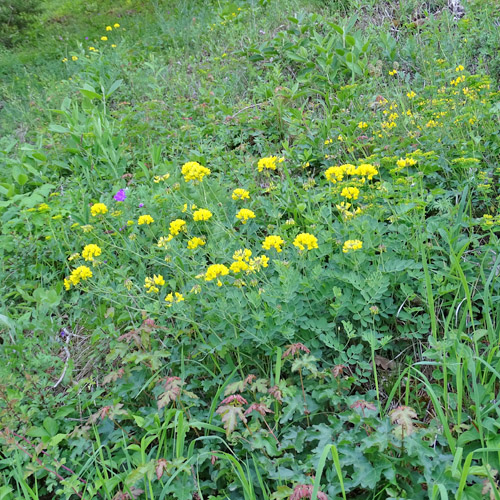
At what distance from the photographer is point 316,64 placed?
4.45 meters

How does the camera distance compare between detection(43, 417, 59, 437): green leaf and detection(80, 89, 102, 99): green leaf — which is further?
detection(80, 89, 102, 99): green leaf

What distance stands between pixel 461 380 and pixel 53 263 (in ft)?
8.81

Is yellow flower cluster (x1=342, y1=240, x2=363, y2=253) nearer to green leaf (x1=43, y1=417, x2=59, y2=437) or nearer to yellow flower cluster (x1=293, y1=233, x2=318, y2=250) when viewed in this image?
yellow flower cluster (x1=293, y1=233, x2=318, y2=250)

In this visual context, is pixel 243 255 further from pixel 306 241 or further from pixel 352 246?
pixel 352 246

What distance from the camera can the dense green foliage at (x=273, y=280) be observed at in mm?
1789

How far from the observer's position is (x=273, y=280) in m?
2.15

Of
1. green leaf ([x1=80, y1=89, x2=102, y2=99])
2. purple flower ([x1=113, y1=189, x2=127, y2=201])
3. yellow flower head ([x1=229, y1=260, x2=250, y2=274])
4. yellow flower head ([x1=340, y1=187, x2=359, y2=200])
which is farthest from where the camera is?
green leaf ([x1=80, y1=89, x2=102, y2=99])

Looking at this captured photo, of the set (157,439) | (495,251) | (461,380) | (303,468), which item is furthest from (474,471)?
(157,439)

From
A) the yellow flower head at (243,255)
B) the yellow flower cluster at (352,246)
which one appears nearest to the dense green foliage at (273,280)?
the yellow flower head at (243,255)

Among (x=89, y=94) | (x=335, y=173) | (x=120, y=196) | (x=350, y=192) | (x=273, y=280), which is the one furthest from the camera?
(x=89, y=94)

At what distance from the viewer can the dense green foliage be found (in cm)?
179

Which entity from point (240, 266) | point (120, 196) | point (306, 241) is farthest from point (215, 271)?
point (120, 196)

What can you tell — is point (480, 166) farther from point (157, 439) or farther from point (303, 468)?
→ point (157, 439)

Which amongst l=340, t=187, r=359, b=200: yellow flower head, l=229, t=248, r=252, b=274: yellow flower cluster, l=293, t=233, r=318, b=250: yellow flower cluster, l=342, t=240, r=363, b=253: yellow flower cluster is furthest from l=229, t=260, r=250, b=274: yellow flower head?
l=340, t=187, r=359, b=200: yellow flower head
